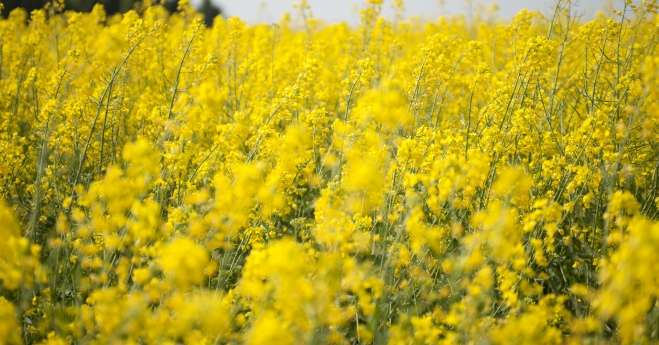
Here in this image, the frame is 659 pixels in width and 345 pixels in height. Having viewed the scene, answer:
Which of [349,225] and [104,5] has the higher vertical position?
[104,5]

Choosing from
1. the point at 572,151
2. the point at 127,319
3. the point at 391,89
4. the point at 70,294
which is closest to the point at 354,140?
the point at 391,89

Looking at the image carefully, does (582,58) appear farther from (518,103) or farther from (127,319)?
(127,319)

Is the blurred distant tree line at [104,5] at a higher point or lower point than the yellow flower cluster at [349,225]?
higher

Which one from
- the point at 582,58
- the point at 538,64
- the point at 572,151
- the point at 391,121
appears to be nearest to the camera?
the point at 391,121

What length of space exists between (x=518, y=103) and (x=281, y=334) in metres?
2.32

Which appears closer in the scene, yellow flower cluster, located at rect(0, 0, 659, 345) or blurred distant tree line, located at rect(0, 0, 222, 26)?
yellow flower cluster, located at rect(0, 0, 659, 345)

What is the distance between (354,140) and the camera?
2.58 m

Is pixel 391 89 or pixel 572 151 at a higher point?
pixel 391 89

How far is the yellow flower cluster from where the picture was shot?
1697 millimetres

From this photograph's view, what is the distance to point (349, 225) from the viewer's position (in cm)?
213

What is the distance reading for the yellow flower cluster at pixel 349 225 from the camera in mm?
1697

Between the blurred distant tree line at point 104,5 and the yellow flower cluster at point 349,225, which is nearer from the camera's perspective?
the yellow flower cluster at point 349,225

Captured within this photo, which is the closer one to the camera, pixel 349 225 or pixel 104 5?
pixel 349 225

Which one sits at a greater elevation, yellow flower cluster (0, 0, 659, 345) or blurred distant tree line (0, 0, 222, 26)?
blurred distant tree line (0, 0, 222, 26)
